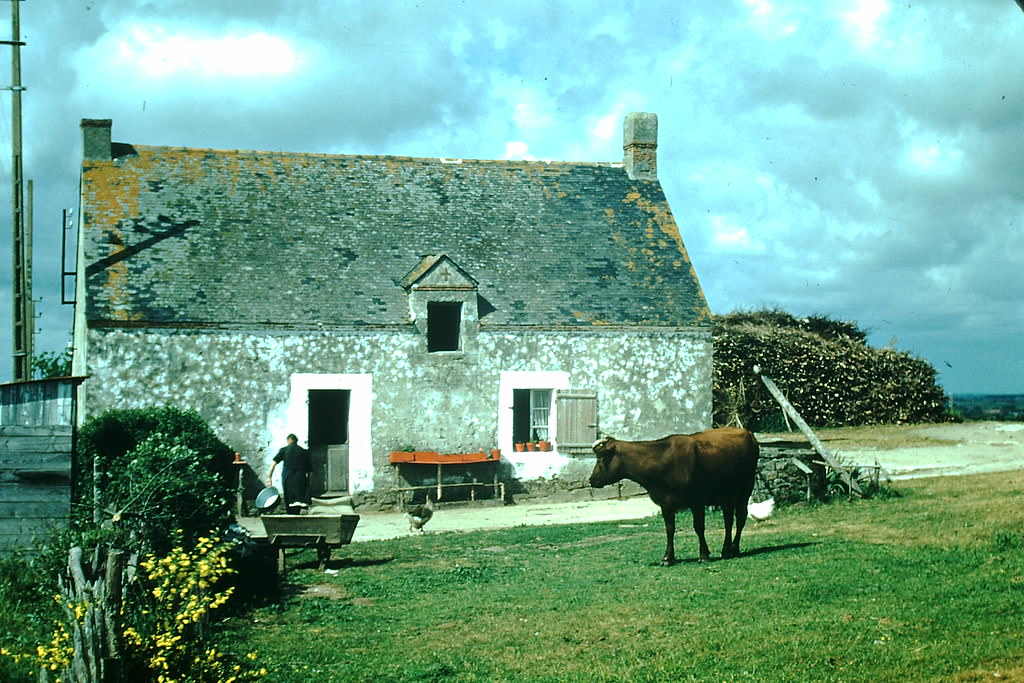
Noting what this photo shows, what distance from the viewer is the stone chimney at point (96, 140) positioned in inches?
1012

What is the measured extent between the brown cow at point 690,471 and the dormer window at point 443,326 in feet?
32.9

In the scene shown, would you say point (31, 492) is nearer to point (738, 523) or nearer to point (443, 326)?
point (738, 523)

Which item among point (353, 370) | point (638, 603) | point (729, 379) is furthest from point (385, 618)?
point (729, 379)

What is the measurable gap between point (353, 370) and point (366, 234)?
390 centimetres

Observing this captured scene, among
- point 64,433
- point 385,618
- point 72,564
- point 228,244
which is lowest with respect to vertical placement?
point 385,618

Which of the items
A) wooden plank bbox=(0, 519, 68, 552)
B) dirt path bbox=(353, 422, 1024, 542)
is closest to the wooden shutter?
dirt path bbox=(353, 422, 1024, 542)

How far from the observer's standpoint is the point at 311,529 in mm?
15703

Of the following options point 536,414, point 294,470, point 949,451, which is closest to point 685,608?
point 294,470

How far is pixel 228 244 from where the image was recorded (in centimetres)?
2486

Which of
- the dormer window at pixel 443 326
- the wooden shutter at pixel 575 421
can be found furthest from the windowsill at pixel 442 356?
the wooden shutter at pixel 575 421

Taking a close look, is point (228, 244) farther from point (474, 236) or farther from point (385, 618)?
point (385, 618)

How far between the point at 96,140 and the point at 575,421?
13.6 metres

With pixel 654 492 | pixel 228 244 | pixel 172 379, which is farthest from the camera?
pixel 228 244

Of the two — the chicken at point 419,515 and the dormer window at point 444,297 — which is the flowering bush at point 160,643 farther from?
the dormer window at point 444,297
